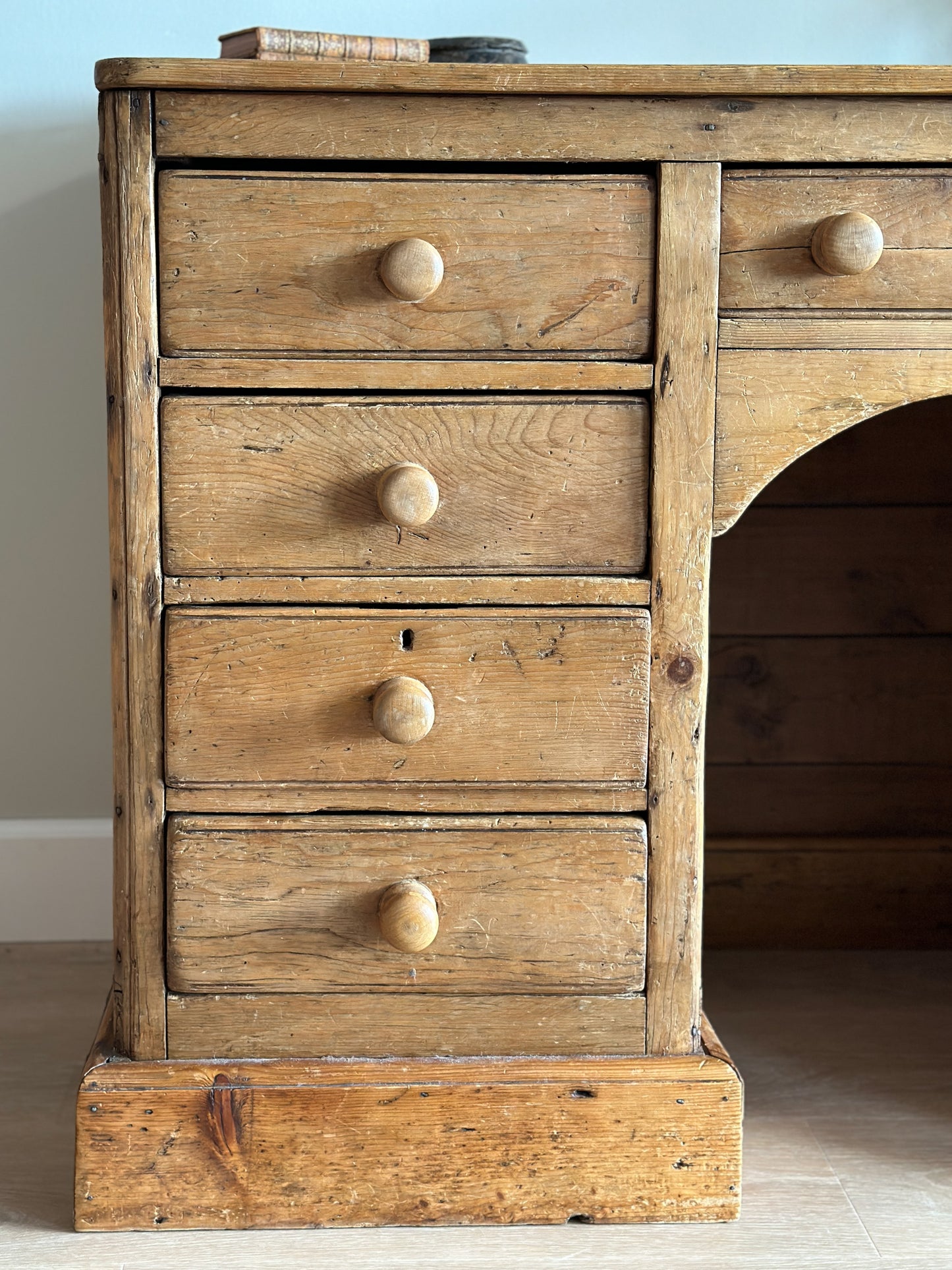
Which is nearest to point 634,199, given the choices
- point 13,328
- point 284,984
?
point 284,984

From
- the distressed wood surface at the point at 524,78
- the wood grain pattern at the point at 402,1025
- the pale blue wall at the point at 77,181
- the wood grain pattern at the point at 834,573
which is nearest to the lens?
the distressed wood surface at the point at 524,78

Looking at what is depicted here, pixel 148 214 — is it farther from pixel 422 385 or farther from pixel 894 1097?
pixel 894 1097

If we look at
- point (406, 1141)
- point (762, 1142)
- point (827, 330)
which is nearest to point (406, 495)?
point (827, 330)

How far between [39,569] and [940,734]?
1.21m

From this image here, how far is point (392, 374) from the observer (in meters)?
0.96

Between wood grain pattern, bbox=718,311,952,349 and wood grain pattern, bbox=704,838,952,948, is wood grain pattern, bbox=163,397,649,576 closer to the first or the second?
wood grain pattern, bbox=718,311,952,349

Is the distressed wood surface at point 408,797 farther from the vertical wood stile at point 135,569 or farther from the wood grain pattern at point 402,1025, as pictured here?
the wood grain pattern at point 402,1025

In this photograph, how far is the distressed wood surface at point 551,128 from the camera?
0.94 m

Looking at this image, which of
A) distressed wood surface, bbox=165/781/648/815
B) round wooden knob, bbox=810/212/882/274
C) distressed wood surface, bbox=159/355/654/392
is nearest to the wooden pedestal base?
distressed wood surface, bbox=165/781/648/815

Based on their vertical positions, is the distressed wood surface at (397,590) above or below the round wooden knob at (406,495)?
below

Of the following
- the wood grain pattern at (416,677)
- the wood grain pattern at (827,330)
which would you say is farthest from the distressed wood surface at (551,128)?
the wood grain pattern at (416,677)

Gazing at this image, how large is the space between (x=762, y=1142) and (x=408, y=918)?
47 centimetres

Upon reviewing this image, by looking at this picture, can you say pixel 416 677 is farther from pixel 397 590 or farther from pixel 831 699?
pixel 831 699

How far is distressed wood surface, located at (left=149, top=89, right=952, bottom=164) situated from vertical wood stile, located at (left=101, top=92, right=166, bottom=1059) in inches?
1.6
